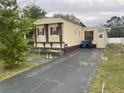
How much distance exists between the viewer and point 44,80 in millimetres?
9047

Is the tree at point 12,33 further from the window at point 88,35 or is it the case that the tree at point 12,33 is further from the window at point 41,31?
the window at point 88,35

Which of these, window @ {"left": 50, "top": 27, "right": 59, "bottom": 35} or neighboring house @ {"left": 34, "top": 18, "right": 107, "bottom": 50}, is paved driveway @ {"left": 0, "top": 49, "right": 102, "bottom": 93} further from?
window @ {"left": 50, "top": 27, "right": 59, "bottom": 35}

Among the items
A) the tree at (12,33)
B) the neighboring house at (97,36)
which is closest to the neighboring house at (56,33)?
the neighboring house at (97,36)

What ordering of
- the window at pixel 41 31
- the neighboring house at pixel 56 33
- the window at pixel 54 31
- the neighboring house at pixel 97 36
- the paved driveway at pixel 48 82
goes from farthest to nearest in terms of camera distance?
the neighboring house at pixel 97 36 < the window at pixel 41 31 < the window at pixel 54 31 < the neighboring house at pixel 56 33 < the paved driveway at pixel 48 82

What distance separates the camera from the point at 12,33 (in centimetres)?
1162

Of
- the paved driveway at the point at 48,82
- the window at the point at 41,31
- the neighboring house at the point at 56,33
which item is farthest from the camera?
the window at the point at 41,31

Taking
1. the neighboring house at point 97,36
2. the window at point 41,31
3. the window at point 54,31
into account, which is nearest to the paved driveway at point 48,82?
the window at point 54,31

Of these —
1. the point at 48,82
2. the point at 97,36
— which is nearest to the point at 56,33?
the point at 97,36

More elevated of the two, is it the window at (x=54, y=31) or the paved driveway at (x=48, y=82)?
the window at (x=54, y=31)

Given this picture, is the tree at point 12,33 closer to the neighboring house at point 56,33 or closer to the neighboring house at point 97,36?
the neighboring house at point 56,33

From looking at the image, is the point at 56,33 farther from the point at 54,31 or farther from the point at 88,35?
the point at 88,35

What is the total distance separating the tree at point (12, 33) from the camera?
451 inches

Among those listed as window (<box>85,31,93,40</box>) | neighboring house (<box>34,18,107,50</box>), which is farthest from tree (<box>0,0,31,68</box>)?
window (<box>85,31,93,40</box>)

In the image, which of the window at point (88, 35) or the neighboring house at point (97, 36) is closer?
the neighboring house at point (97, 36)
